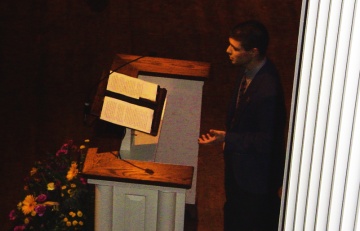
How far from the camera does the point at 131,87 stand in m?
3.43

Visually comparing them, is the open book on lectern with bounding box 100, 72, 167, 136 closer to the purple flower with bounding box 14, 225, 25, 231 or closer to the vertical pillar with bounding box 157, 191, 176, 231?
the vertical pillar with bounding box 157, 191, 176, 231

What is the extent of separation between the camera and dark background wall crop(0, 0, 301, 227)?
6121 millimetres

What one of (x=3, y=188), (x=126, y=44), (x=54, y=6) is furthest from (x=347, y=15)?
(x=54, y=6)

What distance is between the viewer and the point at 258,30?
147 inches

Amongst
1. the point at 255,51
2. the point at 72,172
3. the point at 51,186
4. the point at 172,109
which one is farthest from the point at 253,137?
the point at 51,186

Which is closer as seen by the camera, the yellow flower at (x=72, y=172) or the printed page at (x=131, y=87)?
the printed page at (x=131, y=87)

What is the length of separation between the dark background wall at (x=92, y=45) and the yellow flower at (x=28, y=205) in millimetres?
2083

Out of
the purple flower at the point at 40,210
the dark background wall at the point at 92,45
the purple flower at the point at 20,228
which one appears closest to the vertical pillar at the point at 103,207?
the purple flower at the point at 40,210

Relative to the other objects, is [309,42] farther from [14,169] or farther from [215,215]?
[14,169]


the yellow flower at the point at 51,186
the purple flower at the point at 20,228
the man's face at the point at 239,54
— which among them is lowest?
the purple flower at the point at 20,228

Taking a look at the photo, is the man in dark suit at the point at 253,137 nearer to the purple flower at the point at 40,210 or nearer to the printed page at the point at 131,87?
the printed page at the point at 131,87

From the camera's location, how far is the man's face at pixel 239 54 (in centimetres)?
368

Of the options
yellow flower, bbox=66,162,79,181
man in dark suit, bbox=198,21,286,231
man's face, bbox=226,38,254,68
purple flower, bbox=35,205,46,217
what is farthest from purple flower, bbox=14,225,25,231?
man's face, bbox=226,38,254,68

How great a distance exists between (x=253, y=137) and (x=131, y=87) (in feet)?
2.18
